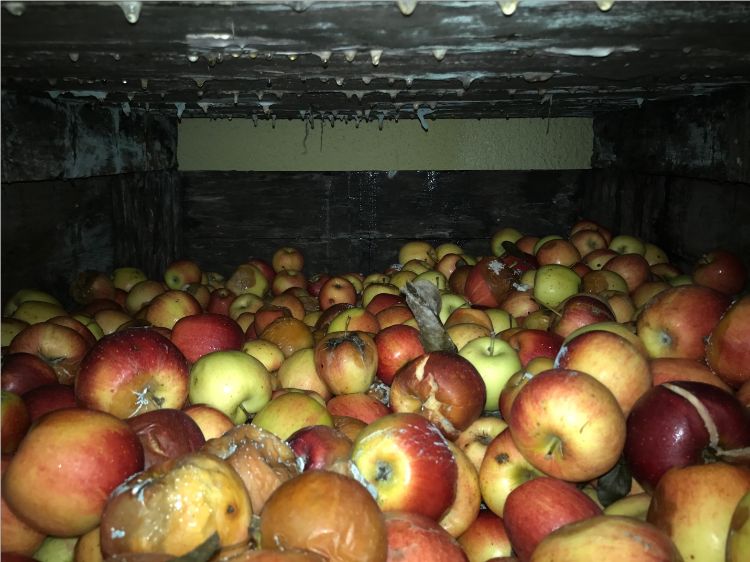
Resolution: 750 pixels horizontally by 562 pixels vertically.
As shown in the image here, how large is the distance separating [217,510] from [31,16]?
1.31m

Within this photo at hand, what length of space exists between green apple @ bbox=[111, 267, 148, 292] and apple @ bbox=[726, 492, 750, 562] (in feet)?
10.8

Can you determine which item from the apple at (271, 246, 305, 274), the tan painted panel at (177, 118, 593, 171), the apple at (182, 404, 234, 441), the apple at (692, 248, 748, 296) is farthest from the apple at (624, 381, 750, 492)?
the tan painted panel at (177, 118, 593, 171)

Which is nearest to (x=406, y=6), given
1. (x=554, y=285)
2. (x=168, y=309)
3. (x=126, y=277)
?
(x=554, y=285)

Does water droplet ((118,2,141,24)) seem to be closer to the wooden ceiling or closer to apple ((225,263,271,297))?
the wooden ceiling

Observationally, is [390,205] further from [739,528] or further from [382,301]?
[739,528]

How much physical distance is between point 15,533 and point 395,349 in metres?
1.32

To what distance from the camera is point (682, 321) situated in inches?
81.8

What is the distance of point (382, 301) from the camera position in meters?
2.95

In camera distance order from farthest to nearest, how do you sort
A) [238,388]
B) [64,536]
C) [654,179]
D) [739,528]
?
1. [654,179]
2. [238,388]
3. [64,536]
4. [739,528]

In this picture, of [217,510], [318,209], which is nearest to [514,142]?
[318,209]

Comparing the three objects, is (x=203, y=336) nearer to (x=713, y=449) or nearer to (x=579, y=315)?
(x=579, y=315)

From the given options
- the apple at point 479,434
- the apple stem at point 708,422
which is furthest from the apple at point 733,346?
the apple at point 479,434

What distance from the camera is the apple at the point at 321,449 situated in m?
1.50

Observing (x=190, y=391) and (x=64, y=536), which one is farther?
(x=190, y=391)
